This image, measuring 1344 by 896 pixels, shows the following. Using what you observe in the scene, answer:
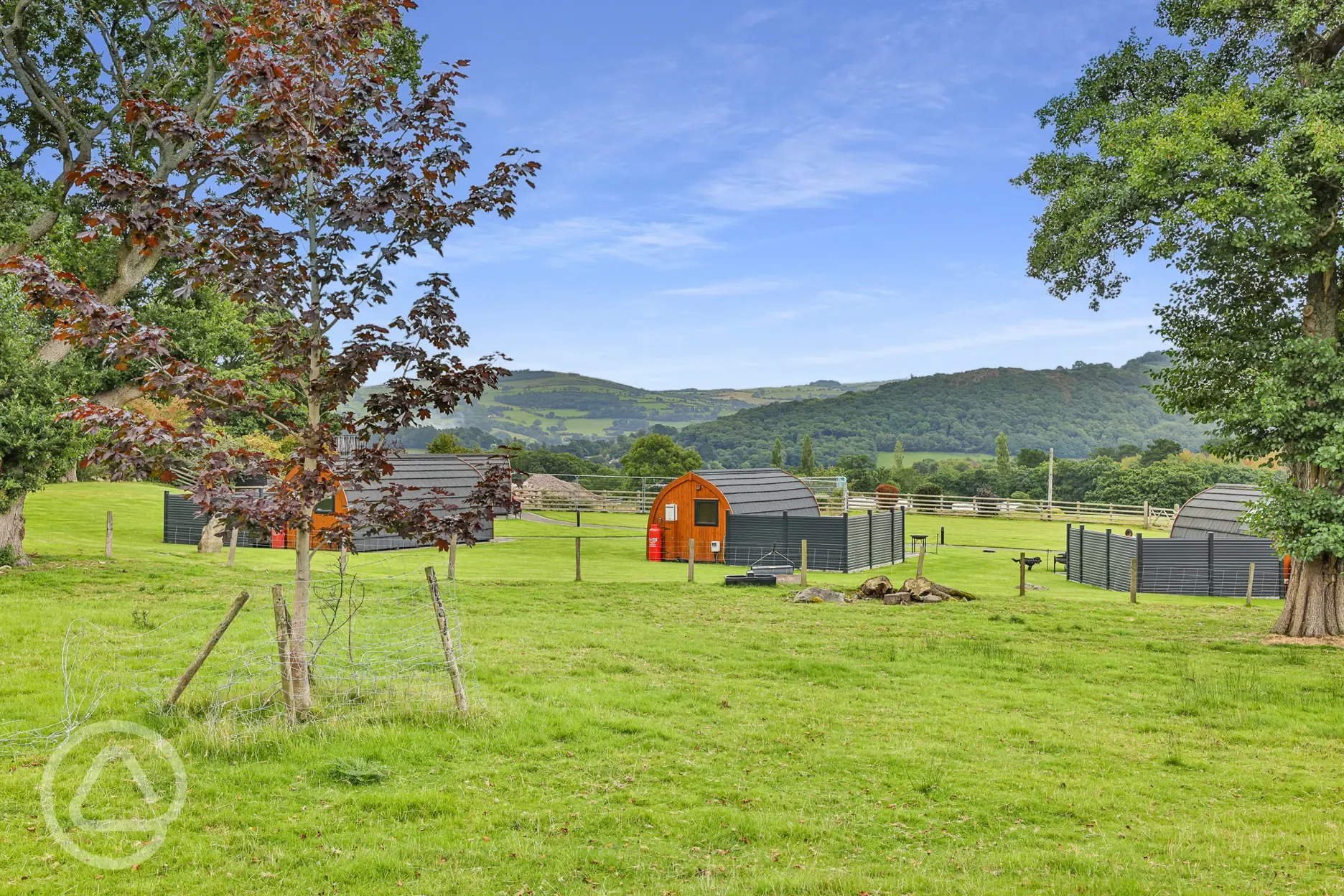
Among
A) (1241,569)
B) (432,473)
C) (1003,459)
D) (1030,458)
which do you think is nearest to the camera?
(1241,569)

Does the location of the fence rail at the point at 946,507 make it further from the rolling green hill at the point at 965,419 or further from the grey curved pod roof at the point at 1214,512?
the rolling green hill at the point at 965,419

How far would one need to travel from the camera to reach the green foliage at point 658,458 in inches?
3211

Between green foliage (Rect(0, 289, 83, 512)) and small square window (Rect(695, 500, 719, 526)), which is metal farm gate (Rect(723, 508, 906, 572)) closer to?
small square window (Rect(695, 500, 719, 526))

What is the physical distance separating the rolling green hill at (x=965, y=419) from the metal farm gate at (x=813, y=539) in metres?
93.1

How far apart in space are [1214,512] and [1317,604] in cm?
1412

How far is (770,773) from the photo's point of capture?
28.9 ft

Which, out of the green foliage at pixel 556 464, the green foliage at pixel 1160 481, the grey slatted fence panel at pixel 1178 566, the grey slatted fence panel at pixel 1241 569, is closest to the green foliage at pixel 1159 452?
the green foliage at pixel 1160 481

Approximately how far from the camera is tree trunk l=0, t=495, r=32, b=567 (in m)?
21.8

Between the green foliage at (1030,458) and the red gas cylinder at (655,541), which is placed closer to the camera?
the red gas cylinder at (655,541)

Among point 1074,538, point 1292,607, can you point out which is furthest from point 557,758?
point 1074,538

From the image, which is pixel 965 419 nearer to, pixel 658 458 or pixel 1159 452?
pixel 1159 452

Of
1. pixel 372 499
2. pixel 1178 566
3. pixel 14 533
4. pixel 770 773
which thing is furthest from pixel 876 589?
pixel 14 533

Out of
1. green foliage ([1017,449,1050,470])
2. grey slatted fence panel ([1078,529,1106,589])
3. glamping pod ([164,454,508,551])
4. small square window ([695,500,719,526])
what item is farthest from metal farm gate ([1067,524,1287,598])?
green foliage ([1017,449,1050,470])

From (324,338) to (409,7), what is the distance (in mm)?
4196
